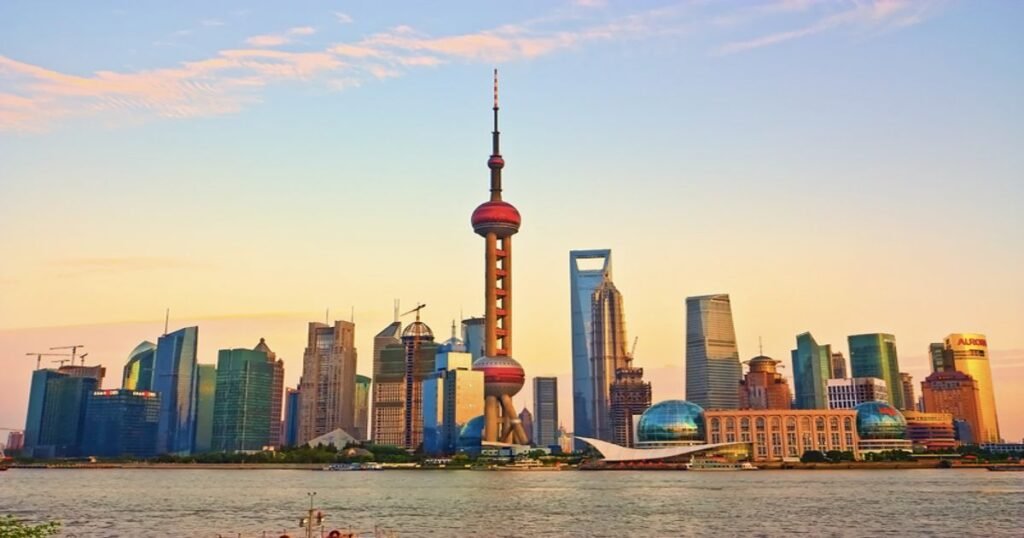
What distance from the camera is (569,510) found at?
12938 centimetres

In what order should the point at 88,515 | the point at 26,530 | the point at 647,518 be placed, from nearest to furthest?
1. the point at 26,530
2. the point at 647,518
3. the point at 88,515

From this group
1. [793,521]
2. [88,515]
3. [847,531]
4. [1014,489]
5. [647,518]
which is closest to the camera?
[847,531]

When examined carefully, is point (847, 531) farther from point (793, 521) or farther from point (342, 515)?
point (342, 515)

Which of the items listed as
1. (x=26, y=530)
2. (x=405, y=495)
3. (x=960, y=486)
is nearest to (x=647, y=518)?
(x=405, y=495)

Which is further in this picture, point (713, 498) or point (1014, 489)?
point (1014, 489)

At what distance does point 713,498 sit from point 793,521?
40805mm

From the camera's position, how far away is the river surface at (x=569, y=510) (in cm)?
10150

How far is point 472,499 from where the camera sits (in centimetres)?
15700

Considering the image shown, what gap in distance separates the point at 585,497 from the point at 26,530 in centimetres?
12283

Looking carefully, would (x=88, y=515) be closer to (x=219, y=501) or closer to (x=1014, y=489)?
(x=219, y=501)

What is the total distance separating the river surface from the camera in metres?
102

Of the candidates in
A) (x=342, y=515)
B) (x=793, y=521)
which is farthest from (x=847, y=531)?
(x=342, y=515)

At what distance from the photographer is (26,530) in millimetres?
43344

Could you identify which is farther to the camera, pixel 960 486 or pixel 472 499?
pixel 960 486
